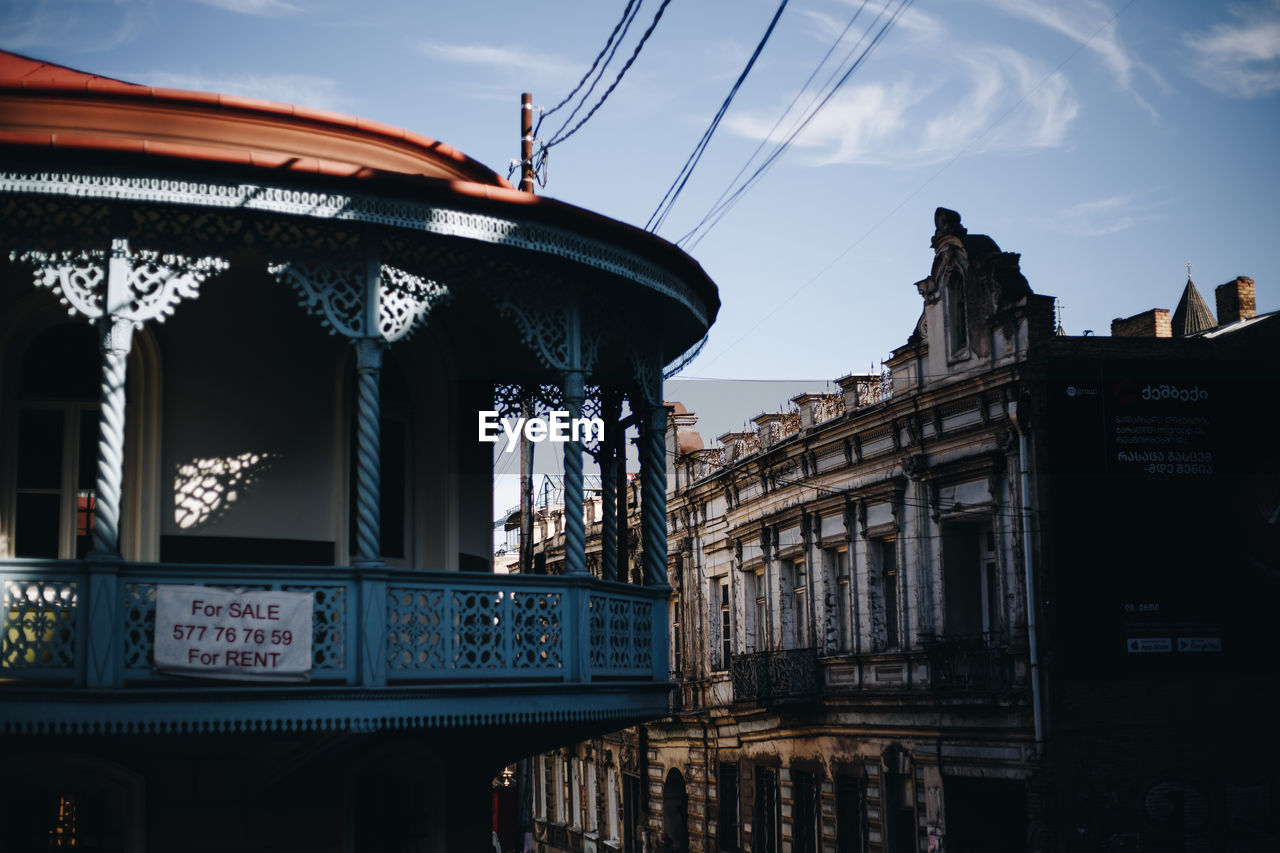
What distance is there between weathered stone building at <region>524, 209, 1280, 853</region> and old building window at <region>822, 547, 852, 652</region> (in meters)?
0.06

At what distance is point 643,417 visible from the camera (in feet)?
Answer: 44.8

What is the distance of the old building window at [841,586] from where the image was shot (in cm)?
2802

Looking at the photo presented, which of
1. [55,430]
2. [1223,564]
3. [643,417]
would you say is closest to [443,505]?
[643,417]

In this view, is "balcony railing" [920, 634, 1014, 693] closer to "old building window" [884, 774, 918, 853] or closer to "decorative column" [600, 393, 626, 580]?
"old building window" [884, 774, 918, 853]

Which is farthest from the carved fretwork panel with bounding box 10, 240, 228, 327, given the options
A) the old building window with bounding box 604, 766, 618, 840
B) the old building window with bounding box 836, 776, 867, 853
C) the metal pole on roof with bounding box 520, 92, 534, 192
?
the old building window with bounding box 604, 766, 618, 840

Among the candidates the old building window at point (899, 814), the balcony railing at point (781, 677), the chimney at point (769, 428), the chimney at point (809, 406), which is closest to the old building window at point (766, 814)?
the balcony railing at point (781, 677)

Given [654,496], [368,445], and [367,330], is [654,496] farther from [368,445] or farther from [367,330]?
[367,330]

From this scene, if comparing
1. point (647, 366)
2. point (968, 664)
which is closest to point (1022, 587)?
point (968, 664)

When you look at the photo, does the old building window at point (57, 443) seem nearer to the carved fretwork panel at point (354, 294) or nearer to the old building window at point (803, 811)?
the carved fretwork panel at point (354, 294)

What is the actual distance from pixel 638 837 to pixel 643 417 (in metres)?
26.3

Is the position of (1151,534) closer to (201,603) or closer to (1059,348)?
(1059,348)

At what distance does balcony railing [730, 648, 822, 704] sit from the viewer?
28.4 meters

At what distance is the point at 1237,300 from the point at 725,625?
43.8ft

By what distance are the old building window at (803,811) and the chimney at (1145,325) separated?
10913mm
